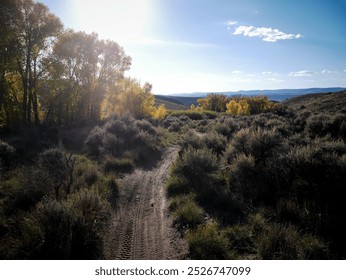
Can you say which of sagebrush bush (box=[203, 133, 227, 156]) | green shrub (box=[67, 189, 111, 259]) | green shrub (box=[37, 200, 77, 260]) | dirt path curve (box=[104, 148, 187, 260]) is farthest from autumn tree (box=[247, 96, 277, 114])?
green shrub (box=[37, 200, 77, 260])

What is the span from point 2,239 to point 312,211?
8463mm

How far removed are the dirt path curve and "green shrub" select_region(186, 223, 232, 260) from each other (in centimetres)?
32

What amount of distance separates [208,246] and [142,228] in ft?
7.98

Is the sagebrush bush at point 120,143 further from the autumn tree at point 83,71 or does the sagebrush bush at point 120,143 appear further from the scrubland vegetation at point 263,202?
the autumn tree at point 83,71

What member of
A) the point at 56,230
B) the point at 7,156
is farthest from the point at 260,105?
the point at 56,230

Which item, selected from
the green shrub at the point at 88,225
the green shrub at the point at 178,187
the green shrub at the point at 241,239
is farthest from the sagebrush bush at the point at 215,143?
the green shrub at the point at 88,225

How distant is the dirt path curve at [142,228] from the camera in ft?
19.2

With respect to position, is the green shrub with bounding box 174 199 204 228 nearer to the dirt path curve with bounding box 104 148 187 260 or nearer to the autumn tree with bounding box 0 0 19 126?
the dirt path curve with bounding box 104 148 187 260

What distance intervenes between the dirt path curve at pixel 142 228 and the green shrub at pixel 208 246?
324mm

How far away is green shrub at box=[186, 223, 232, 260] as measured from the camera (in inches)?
211

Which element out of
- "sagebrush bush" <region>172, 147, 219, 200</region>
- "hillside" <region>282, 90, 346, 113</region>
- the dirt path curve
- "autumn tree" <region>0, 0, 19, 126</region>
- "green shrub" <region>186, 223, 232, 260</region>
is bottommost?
the dirt path curve

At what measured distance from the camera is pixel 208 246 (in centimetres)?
551
